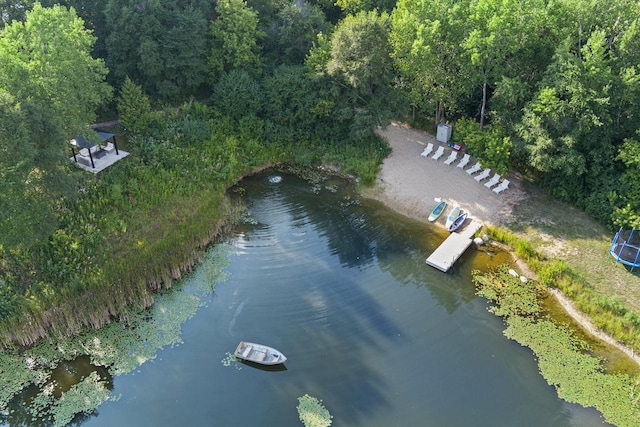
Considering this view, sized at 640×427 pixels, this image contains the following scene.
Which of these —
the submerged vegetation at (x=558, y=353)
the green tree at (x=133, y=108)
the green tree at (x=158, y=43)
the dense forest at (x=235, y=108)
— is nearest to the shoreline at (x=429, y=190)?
the dense forest at (x=235, y=108)

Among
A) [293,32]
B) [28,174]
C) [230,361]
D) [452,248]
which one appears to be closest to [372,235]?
[452,248]

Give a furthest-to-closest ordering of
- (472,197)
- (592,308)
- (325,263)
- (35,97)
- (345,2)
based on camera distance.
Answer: (345,2) → (472,197) → (325,263) → (35,97) → (592,308)

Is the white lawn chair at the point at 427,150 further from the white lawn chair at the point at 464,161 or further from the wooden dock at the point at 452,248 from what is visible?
the wooden dock at the point at 452,248

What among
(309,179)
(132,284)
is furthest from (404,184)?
(132,284)

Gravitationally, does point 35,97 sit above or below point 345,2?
below

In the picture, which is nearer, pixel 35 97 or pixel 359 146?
pixel 35 97

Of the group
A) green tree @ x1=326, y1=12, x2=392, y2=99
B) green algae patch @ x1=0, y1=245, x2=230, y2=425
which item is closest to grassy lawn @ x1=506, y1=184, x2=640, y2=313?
green tree @ x1=326, y1=12, x2=392, y2=99

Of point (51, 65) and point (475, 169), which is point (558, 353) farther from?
point (51, 65)

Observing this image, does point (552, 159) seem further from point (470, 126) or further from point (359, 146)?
point (359, 146)
